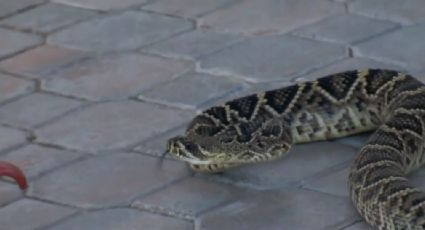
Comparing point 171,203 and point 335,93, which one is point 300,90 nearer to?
point 335,93

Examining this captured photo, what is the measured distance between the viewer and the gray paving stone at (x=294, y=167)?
24.1ft

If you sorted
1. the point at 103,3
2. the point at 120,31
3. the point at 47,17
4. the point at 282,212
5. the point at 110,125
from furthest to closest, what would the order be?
the point at 103,3 < the point at 47,17 < the point at 120,31 < the point at 110,125 < the point at 282,212

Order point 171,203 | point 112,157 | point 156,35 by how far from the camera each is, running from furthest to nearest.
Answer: point 156,35 < point 112,157 < point 171,203

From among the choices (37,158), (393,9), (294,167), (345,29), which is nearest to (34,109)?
(37,158)

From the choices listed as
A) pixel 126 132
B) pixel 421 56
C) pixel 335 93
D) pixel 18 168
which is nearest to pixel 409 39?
pixel 421 56

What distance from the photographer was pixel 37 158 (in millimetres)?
7695

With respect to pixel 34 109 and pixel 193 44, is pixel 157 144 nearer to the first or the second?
pixel 34 109

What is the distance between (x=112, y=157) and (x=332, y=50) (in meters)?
1.79

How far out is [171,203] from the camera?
7148 mm

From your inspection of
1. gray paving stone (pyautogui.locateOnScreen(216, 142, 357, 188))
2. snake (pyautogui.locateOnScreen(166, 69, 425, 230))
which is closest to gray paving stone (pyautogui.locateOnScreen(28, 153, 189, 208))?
snake (pyautogui.locateOnScreen(166, 69, 425, 230))

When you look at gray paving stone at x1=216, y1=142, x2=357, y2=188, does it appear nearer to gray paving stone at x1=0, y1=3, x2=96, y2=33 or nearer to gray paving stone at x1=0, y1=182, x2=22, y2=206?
gray paving stone at x1=0, y1=182, x2=22, y2=206

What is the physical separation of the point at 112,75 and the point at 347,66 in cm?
140

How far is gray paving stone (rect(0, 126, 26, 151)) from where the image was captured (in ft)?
25.8

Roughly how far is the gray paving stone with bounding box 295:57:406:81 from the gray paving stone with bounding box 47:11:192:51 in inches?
45.6
